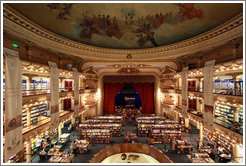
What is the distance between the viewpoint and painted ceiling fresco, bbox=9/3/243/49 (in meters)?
6.14

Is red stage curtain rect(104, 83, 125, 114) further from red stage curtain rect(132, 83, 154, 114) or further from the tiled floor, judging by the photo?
the tiled floor

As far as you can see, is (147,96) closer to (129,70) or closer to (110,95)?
(129,70)

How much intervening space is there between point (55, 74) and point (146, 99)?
1311 cm

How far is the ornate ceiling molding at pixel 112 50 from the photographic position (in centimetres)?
596

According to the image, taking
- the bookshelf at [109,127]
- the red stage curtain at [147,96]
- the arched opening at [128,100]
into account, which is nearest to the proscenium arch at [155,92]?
the red stage curtain at [147,96]

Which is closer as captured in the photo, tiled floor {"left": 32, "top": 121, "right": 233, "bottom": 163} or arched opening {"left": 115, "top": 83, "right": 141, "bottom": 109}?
tiled floor {"left": 32, "top": 121, "right": 233, "bottom": 163}

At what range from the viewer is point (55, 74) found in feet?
27.0

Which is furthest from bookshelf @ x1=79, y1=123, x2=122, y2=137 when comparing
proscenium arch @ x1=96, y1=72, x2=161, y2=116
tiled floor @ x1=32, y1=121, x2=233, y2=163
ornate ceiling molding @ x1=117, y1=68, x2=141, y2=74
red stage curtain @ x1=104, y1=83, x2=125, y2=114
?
ornate ceiling molding @ x1=117, y1=68, x2=141, y2=74

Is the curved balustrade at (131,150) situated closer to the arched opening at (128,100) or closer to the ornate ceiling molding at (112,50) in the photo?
the ornate ceiling molding at (112,50)

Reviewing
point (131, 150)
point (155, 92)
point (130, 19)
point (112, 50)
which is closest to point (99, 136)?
point (131, 150)

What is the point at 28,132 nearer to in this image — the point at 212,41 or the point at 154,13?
the point at 154,13

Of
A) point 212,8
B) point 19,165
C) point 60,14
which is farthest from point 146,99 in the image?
point 19,165

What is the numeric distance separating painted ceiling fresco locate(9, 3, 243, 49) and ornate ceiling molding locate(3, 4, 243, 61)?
339 mm

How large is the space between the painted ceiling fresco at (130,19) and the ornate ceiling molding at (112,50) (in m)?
0.34
